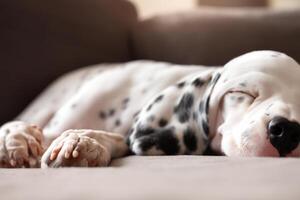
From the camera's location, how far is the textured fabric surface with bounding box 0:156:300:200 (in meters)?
0.76

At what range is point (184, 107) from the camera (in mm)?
1514

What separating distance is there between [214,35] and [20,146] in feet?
3.41

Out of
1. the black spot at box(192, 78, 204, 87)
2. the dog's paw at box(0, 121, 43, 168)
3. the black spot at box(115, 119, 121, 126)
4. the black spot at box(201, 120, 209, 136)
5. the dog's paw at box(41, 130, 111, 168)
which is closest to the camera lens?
the dog's paw at box(41, 130, 111, 168)

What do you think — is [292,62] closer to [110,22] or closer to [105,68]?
[105,68]

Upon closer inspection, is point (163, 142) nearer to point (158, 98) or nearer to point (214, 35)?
point (158, 98)

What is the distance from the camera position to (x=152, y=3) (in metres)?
3.43

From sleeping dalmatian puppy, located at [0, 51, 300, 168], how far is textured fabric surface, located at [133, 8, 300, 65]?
1.14ft

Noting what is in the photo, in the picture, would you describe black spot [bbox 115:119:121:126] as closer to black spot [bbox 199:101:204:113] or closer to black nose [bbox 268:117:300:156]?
black spot [bbox 199:101:204:113]

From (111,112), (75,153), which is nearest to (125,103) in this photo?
(111,112)

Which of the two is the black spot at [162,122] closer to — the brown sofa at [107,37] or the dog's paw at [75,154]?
the dog's paw at [75,154]

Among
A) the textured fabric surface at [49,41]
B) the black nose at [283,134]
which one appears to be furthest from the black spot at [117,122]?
the black nose at [283,134]

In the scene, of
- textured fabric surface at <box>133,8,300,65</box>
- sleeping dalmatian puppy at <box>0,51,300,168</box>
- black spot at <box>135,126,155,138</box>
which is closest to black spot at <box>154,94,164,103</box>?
sleeping dalmatian puppy at <box>0,51,300,168</box>

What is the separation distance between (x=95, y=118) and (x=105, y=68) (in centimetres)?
33

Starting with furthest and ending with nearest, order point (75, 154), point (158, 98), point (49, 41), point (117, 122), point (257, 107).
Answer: point (49, 41), point (117, 122), point (158, 98), point (257, 107), point (75, 154)
